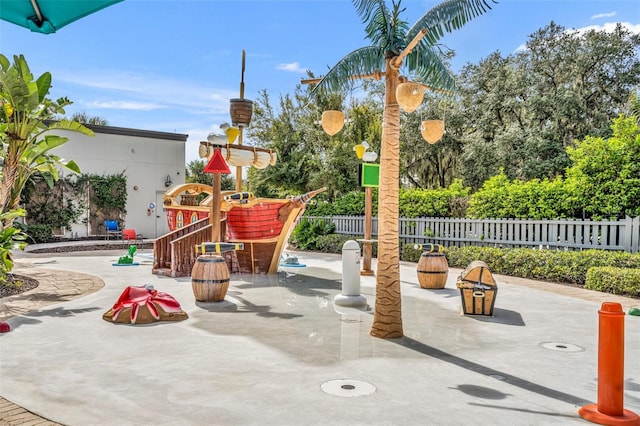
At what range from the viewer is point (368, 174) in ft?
35.8

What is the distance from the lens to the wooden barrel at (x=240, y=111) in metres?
12.4

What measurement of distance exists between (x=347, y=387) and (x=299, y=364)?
82cm

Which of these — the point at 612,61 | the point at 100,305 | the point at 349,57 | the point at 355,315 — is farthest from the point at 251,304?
the point at 612,61

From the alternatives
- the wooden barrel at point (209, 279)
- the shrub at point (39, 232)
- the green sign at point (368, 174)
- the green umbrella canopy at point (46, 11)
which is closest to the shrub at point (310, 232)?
the green sign at point (368, 174)

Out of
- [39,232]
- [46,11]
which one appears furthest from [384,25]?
[39,232]

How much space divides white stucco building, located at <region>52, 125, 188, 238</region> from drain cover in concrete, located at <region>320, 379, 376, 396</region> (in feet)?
70.3

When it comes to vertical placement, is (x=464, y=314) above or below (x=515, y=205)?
below

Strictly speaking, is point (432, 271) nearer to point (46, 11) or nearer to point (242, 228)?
point (242, 228)

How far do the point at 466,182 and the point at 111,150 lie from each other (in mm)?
18543

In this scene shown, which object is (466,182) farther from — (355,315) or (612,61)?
(355,315)

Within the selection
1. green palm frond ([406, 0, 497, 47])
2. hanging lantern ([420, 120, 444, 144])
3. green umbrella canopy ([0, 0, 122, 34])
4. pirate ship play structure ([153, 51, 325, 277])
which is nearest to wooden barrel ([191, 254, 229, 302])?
pirate ship play structure ([153, 51, 325, 277])

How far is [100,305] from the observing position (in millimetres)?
7984

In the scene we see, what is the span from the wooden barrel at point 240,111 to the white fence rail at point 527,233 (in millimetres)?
6661

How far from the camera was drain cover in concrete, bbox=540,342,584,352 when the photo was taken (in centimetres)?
571
